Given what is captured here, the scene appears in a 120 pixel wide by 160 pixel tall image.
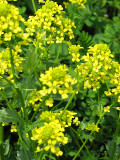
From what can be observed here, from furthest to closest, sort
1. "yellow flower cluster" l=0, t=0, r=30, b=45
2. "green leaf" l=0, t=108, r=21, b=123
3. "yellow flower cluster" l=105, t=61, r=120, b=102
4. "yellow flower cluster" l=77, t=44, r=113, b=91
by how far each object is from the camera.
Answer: "yellow flower cluster" l=105, t=61, r=120, b=102 → "yellow flower cluster" l=77, t=44, r=113, b=91 → "green leaf" l=0, t=108, r=21, b=123 → "yellow flower cluster" l=0, t=0, r=30, b=45

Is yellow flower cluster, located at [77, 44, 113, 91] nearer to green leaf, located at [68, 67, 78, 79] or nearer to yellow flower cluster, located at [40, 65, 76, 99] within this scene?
green leaf, located at [68, 67, 78, 79]

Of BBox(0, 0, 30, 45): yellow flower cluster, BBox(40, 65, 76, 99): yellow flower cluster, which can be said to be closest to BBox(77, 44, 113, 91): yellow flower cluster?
BBox(40, 65, 76, 99): yellow flower cluster

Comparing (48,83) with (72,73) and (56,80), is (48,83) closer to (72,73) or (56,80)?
(56,80)

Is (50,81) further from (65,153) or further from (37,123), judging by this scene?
(65,153)

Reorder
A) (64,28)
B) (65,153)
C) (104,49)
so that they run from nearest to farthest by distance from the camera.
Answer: (104,49)
(64,28)
(65,153)

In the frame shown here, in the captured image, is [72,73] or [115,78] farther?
[115,78]

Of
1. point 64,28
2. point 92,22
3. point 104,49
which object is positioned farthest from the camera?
point 92,22

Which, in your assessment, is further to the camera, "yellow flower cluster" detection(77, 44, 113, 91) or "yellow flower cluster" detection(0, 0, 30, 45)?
"yellow flower cluster" detection(77, 44, 113, 91)

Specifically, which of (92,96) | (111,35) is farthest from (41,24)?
(111,35)

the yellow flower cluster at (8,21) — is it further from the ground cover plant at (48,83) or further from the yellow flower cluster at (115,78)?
the yellow flower cluster at (115,78)

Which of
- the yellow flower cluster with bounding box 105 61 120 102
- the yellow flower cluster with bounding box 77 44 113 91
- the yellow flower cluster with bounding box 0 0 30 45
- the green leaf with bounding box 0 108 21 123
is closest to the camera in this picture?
the yellow flower cluster with bounding box 0 0 30 45

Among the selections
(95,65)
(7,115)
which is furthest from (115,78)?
(7,115)
